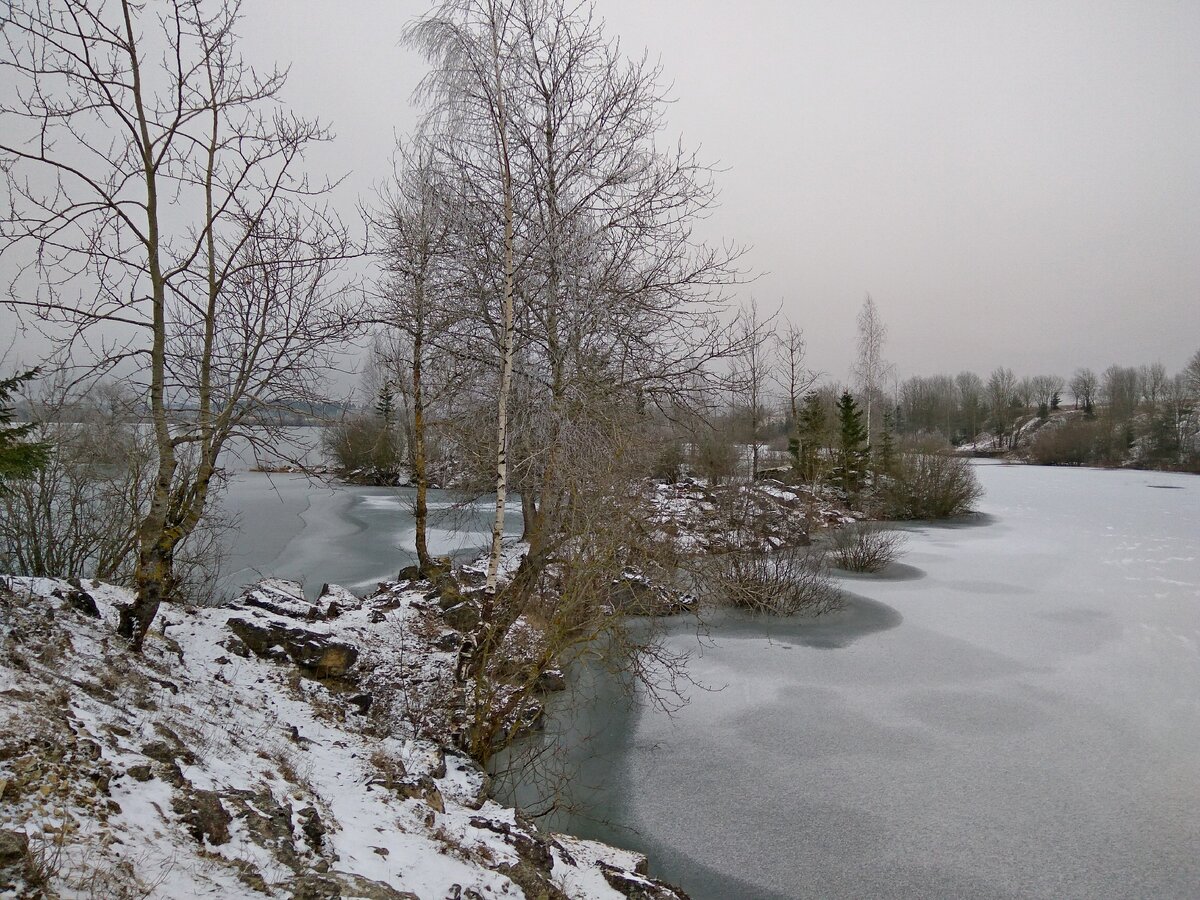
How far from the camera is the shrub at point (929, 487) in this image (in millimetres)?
23188

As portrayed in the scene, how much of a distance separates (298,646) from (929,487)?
22374 millimetres

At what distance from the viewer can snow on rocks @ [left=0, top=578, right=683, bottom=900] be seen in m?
2.47

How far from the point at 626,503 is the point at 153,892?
17.9ft

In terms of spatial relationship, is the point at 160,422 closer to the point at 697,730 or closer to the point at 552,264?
the point at 552,264

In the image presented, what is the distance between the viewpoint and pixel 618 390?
351 inches

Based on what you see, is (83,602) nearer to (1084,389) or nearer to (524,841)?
(524,841)

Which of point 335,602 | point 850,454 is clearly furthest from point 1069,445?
point 335,602

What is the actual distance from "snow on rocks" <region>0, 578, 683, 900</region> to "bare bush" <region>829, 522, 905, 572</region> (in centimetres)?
1149

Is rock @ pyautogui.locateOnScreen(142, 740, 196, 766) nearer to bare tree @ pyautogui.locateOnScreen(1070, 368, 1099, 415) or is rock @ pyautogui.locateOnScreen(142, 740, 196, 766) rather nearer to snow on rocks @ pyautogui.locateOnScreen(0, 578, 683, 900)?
snow on rocks @ pyautogui.locateOnScreen(0, 578, 683, 900)

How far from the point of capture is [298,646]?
23.9ft

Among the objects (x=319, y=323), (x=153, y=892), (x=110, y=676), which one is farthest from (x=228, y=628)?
(x=153, y=892)

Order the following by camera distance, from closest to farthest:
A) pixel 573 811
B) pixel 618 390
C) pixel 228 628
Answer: pixel 573 811 → pixel 228 628 → pixel 618 390

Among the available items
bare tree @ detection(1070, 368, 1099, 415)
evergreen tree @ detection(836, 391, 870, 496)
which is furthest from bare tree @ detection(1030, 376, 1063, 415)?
evergreen tree @ detection(836, 391, 870, 496)

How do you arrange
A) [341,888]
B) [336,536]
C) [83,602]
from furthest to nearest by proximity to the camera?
1. [336,536]
2. [83,602]
3. [341,888]
